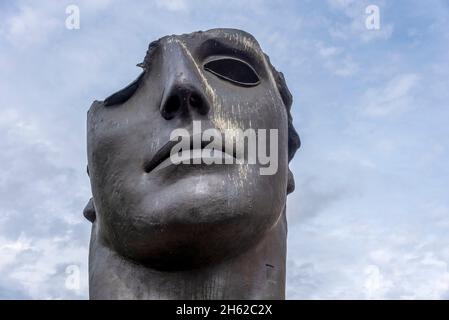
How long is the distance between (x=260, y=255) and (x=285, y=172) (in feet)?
2.09

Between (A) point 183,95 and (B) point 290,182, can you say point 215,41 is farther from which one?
(B) point 290,182

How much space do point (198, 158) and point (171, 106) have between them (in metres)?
0.48

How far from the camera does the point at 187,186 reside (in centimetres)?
465

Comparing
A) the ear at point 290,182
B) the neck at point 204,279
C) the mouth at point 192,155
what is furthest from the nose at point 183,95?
the ear at point 290,182

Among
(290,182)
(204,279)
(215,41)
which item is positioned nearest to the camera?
(204,279)

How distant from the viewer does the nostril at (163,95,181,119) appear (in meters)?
4.97

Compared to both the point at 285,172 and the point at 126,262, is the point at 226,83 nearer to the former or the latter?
the point at 285,172

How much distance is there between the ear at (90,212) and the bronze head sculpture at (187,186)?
0.36 meters

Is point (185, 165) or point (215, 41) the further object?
point (215, 41)

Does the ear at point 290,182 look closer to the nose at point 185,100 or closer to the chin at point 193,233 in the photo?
the chin at point 193,233

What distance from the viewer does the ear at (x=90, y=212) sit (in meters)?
5.89

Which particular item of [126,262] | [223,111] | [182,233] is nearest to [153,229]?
[182,233]

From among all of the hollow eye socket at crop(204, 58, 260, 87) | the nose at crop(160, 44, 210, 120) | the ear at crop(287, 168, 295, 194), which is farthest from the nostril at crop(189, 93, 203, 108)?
the ear at crop(287, 168, 295, 194)

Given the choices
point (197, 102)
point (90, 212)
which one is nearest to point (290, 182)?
point (197, 102)
